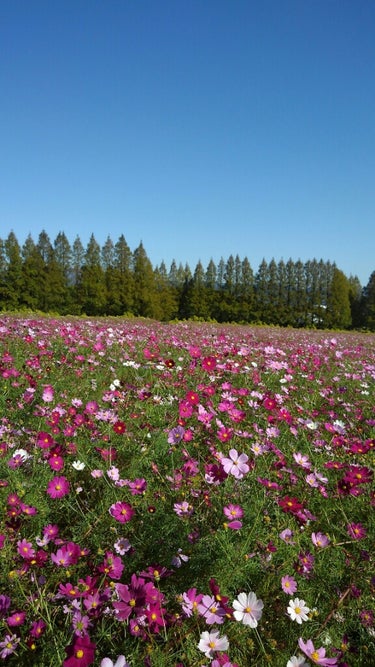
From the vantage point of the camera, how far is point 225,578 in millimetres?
1553

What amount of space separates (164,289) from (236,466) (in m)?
52.1

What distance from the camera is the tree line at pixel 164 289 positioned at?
42.8m

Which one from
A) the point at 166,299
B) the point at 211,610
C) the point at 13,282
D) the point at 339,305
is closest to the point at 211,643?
the point at 211,610

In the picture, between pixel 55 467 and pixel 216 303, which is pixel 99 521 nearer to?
pixel 55 467

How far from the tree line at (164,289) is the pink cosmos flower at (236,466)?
4239 centimetres

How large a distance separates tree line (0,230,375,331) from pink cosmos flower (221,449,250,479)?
42386mm

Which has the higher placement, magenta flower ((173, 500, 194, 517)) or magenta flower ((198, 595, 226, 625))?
magenta flower ((173, 500, 194, 517))

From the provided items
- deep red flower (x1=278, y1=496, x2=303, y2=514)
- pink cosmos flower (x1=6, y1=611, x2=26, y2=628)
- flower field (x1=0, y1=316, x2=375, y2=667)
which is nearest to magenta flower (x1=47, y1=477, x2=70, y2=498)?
flower field (x1=0, y1=316, x2=375, y2=667)

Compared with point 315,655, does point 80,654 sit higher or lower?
higher

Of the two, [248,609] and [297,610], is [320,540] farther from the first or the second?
[248,609]

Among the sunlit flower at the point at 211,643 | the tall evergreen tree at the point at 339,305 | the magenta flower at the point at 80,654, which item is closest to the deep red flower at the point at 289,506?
the sunlit flower at the point at 211,643

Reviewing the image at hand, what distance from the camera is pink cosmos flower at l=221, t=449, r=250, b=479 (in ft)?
5.57

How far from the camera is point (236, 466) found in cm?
173

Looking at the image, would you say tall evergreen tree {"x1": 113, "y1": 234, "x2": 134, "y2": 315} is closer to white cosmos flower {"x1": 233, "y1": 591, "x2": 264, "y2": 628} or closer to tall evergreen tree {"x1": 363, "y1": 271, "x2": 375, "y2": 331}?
tall evergreen tree {"x1": 363, "y1": 271, "x2": 375, "y2": 331}
